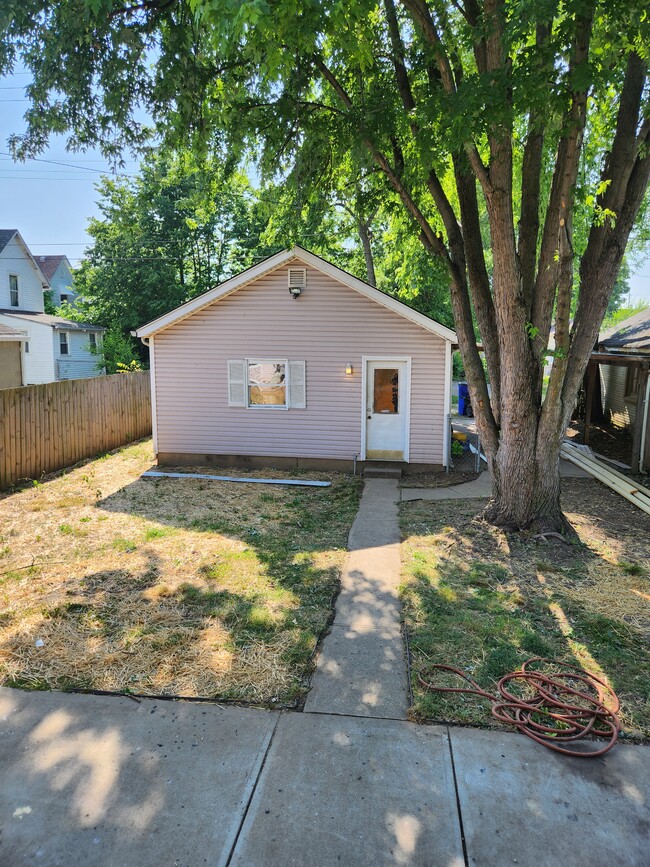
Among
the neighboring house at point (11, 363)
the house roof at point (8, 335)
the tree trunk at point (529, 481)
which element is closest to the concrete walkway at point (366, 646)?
the tree trunk at point (529, 481)

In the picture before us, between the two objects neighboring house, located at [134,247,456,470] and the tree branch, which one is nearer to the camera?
the tree branch

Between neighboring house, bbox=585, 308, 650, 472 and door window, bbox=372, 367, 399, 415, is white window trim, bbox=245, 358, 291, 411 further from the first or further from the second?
neighboring house, bbox=585, 308, 650, 472

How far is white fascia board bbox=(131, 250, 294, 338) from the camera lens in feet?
36.2

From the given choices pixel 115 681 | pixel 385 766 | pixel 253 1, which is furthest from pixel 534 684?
pixel 253 1

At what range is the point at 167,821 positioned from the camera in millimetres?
2750

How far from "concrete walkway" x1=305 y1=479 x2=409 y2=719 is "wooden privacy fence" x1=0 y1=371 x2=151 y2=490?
21.9ft

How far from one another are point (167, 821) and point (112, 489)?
8.02 m

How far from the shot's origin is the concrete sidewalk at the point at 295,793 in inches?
102

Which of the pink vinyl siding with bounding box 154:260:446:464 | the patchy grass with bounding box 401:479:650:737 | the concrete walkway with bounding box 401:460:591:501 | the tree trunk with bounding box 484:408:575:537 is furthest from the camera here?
the pink vinyl siding with bounding box 154:260:446:464

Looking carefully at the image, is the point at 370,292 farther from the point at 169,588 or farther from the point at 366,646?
the point at 366,646

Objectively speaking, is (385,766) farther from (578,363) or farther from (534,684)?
(578,363)

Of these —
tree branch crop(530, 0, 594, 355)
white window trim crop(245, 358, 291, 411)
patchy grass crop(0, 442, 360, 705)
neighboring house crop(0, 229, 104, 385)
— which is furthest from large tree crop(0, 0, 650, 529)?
neighboring house crop(0, 229, 104, 385)

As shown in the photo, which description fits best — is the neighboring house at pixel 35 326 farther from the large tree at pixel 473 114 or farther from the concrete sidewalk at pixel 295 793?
the concrete sidewalk at pixel 295 793

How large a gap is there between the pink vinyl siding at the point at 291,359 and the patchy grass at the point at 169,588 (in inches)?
87.6
